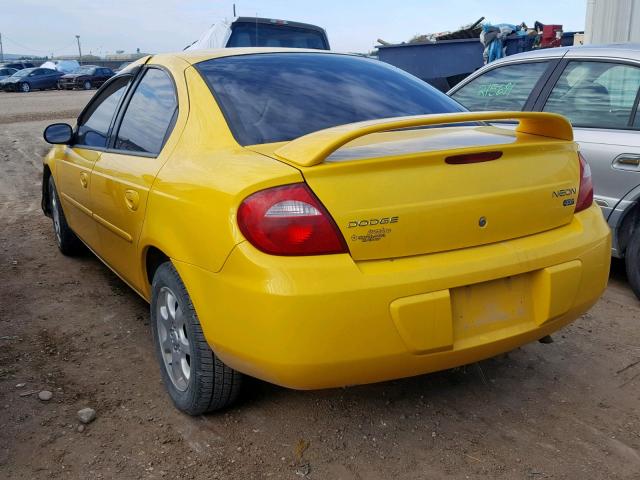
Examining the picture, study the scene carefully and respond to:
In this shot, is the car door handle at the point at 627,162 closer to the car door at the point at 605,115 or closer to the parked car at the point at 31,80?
the car door at the point at 605,115

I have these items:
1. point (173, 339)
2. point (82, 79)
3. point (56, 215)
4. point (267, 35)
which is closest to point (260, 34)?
point (267, 35)

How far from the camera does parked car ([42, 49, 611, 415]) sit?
210 cm

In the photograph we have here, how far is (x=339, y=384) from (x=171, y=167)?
119 centimetres

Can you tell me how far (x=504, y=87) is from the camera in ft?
16.1

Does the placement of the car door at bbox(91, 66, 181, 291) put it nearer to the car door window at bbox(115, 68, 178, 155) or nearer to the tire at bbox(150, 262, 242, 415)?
the car door window at bbox(115, 68, 178, 155)

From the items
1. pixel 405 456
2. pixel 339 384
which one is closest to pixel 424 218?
pixel 339 384

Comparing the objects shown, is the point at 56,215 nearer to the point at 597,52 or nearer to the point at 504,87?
the point at 504,87

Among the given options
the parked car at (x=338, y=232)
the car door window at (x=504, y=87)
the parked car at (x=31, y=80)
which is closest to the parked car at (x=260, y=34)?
the car door window at (x=504, y=87)

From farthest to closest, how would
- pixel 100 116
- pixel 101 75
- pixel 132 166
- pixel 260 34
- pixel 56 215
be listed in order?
1. pixel 101 75
2. pixel 260 34
3. pixel 56 215
4. pixel 100 116
5. pixel 132 166

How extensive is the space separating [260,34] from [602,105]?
634cm

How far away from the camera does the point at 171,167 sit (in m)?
2.71

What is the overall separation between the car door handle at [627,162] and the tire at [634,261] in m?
0.39

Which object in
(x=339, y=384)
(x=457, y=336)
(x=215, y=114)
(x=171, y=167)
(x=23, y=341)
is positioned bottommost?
(x=23, y=341)

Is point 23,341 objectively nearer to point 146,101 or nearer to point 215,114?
point 146,101
